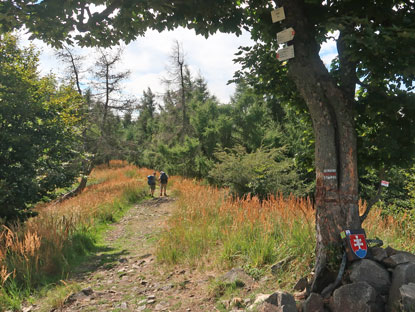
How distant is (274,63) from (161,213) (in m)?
8.06

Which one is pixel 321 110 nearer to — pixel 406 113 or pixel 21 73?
pixel 406 113

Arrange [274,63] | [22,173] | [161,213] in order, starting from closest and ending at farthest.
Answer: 1. [274,63]
2. [22,173]
3. [161,213]

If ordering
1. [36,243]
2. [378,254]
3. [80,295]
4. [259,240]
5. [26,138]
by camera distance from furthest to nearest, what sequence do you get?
[26,138]
[36,243]
[259,240]
[80,295]
[378,254]

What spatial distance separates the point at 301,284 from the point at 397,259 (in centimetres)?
111

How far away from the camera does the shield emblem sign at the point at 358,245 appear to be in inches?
117

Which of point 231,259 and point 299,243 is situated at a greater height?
point 299,243

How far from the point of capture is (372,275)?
286 centimetres

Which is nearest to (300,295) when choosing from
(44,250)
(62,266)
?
(62,266)

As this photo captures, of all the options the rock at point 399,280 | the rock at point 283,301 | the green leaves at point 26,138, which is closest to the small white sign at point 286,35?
the rock at point 399,280

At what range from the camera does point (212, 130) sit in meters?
17.8

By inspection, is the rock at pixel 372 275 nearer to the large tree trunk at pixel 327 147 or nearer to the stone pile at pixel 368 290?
the stone pile at pixel 368 290

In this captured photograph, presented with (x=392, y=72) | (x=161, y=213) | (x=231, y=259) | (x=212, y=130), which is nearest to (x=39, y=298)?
(x=231, y=259)

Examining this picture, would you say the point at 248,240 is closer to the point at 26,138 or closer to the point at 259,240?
the point at 259,240

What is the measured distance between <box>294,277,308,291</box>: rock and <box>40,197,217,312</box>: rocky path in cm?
113
